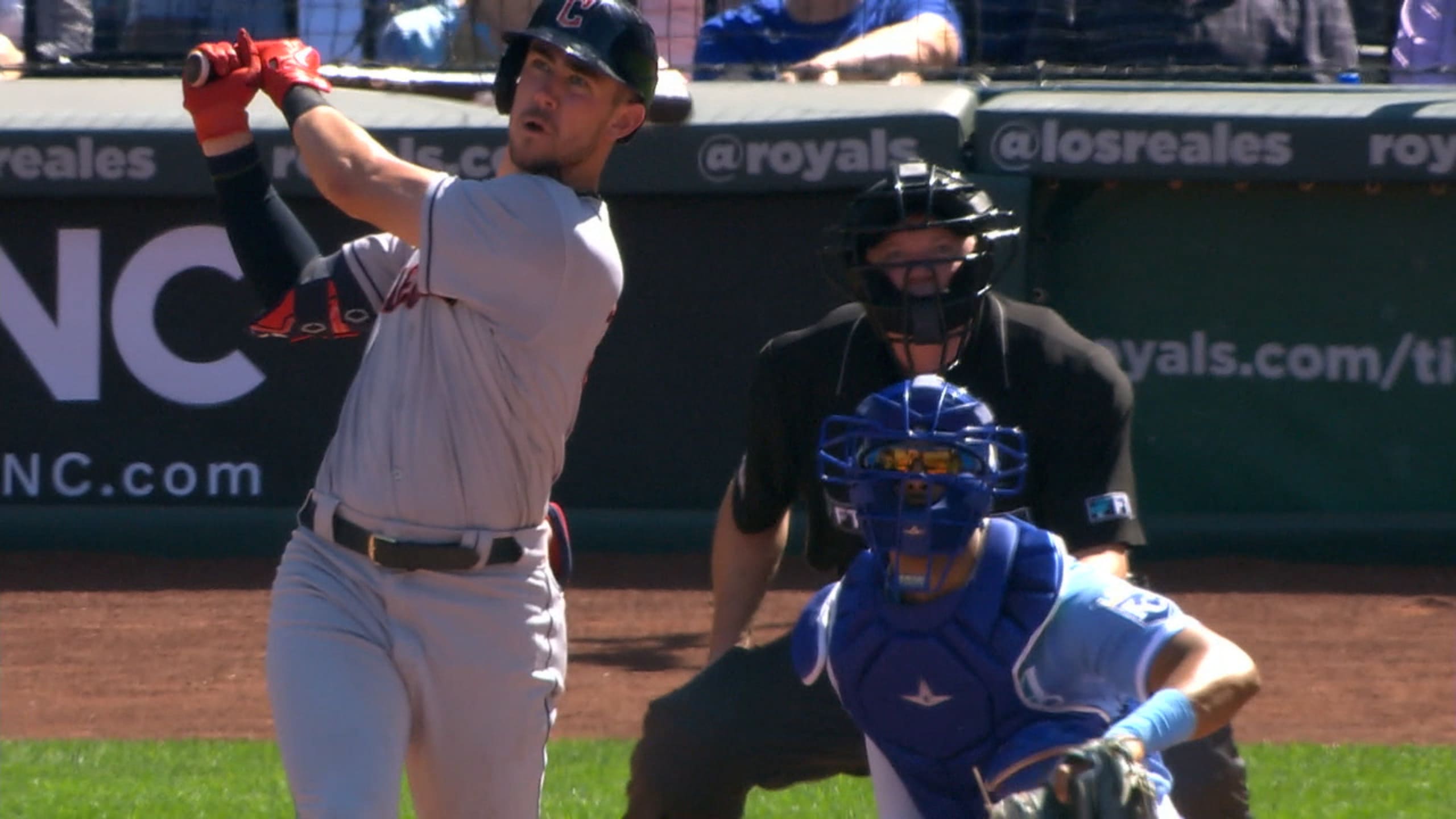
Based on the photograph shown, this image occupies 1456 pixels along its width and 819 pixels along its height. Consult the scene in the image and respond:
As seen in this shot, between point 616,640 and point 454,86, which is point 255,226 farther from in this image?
point 616,640

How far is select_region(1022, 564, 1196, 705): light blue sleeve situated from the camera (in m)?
2.90

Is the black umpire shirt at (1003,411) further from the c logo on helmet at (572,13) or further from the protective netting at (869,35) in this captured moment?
the protective netting at (869,35)

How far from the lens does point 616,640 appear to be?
23.2ft

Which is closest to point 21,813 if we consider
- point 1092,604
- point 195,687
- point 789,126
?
point 195,687

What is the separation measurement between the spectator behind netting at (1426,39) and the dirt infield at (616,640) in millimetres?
1896

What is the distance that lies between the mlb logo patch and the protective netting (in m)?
4.85

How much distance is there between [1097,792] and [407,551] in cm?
138

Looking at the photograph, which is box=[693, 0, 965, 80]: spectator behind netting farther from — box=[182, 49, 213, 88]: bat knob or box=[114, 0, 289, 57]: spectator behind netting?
box=[182, 49, 213, 88]: bat knob

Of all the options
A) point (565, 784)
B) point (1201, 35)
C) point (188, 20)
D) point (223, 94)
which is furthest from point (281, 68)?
point (1201, 35)

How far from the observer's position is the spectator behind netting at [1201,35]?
8555mm

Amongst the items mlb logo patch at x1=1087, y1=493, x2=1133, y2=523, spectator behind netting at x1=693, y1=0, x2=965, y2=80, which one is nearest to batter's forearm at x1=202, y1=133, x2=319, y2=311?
mlb logo patch at x1=1087, y1=493, x2=1133, y2=523

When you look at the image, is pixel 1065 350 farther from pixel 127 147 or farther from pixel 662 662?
pixel 127 147

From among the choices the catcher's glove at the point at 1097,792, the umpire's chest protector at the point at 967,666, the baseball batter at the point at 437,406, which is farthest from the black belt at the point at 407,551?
the catcher's glove at the point at 1097,792

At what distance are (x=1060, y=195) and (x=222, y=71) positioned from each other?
486cm
